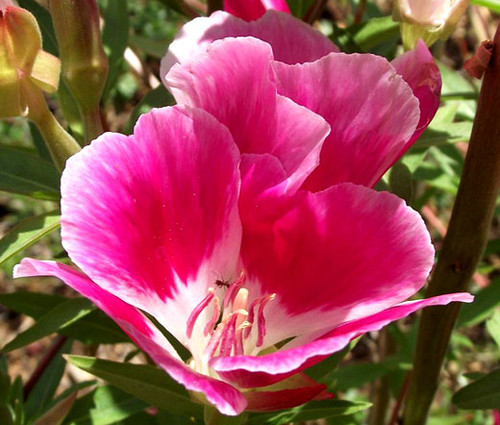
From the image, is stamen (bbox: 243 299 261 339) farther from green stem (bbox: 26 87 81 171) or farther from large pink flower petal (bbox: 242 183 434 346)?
green stem (bbox: 26 87 81 171)

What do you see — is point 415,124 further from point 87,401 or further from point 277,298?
point 87,401

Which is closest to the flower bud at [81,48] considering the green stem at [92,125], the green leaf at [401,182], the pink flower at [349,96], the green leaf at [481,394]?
the green stem at [92,125]

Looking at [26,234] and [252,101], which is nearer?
[252,101]

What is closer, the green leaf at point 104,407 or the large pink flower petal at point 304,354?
the large pink flower petal at point 304,354

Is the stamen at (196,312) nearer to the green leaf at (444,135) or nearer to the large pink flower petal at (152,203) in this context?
the large pink flower petal at (152,203)

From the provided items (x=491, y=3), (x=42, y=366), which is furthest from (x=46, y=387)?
(x=491, y=3)

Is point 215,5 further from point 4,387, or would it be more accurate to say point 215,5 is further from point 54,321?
point 4,387

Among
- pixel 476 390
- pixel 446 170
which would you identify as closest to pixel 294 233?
pixel 476 390
